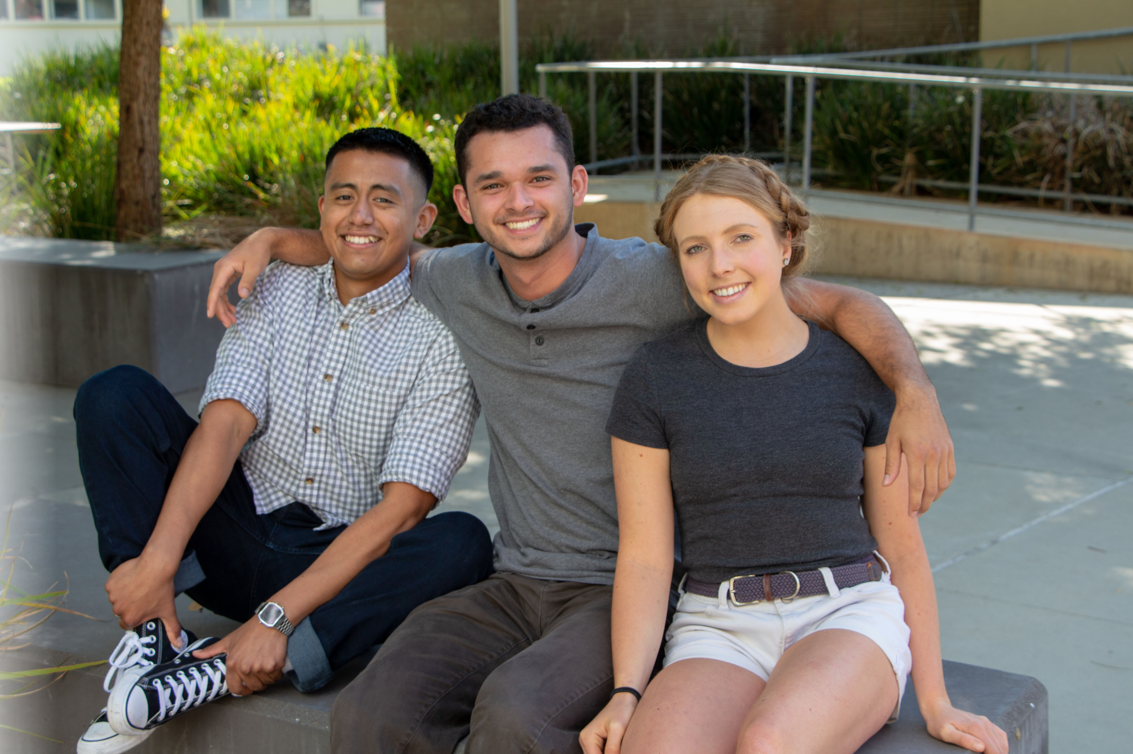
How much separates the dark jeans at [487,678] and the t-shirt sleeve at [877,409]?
692 millimetres

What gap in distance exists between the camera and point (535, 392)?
8.92 ft

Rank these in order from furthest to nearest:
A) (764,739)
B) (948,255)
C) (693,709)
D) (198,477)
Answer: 1. (948,255)
2. (198,477)
3. (693,709)
4. (764,739)

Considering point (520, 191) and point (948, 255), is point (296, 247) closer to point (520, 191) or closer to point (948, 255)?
point (520, 191)

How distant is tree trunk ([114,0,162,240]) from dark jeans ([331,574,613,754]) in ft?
17.5

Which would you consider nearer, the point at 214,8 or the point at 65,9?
the point at 214,8

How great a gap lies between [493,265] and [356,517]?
2.55ft

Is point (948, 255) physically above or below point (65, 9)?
below

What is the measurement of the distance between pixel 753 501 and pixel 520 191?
36.7 inches

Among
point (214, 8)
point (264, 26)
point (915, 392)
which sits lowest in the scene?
point (915, 392)

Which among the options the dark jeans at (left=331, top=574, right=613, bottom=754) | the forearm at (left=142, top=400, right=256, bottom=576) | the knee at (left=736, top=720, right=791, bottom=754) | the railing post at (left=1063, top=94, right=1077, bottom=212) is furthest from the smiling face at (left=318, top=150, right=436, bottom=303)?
the railing post at (left=1063, top=94, right=1077, bottom=212)

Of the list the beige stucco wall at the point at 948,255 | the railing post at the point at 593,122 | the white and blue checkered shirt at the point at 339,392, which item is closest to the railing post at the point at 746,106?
the railing post at the point at 593,122

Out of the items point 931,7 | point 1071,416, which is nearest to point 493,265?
point 1071,416

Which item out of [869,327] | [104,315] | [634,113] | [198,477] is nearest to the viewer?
[869,327]

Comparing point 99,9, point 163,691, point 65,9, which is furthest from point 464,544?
point 65,9
